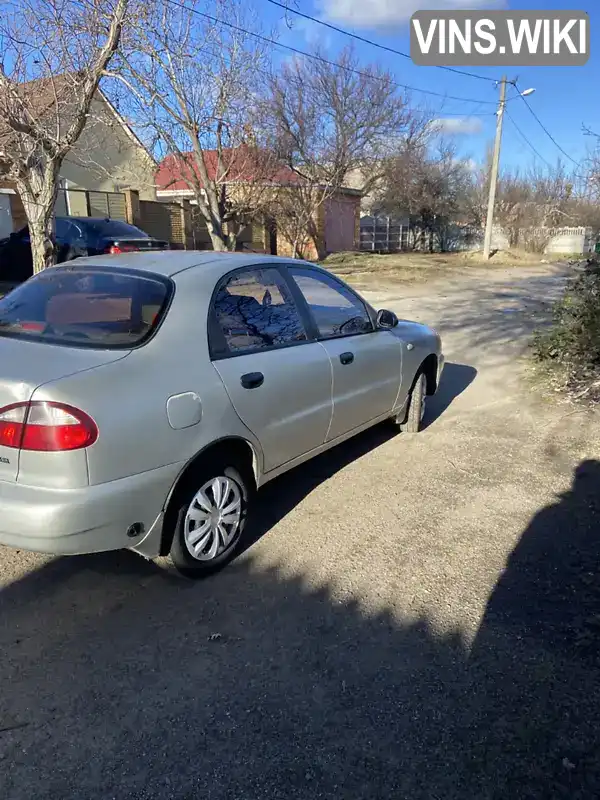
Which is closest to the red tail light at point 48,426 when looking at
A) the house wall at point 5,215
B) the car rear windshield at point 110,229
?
the car rear windshield at point 110,229

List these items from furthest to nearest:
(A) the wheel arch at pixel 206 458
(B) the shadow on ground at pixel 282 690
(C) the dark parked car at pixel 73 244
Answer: (C) the dark parked car at pixel 73 244
(A) the wheel arch at pixel 206 458
(B) the shadow on ground at pixel 282 690

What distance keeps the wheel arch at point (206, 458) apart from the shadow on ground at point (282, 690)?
0.39 meters

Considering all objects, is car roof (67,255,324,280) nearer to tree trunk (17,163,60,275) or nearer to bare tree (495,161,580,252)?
tree trunk (17,163,60,275)

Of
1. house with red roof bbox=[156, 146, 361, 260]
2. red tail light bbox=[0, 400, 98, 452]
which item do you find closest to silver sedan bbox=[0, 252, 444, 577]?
red tail light bbox=[0, 400, 98, 452]

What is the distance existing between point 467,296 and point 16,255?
35.8ft

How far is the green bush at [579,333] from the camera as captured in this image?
6699mm

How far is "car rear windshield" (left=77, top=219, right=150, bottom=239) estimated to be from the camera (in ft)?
47.6

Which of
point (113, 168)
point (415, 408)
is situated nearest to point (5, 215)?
point (113, 168)

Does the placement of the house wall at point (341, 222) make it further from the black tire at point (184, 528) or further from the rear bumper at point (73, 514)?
the rear bumper at point (73, 514)

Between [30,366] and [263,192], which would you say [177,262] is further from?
[263,192]

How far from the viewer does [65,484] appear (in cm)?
261

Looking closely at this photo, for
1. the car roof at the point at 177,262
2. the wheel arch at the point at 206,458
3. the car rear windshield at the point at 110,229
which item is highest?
the car rear windshield at the point at 110,229

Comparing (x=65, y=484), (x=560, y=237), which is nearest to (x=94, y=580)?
(x=65, y=484)

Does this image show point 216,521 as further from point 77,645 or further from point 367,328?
point 367,328
